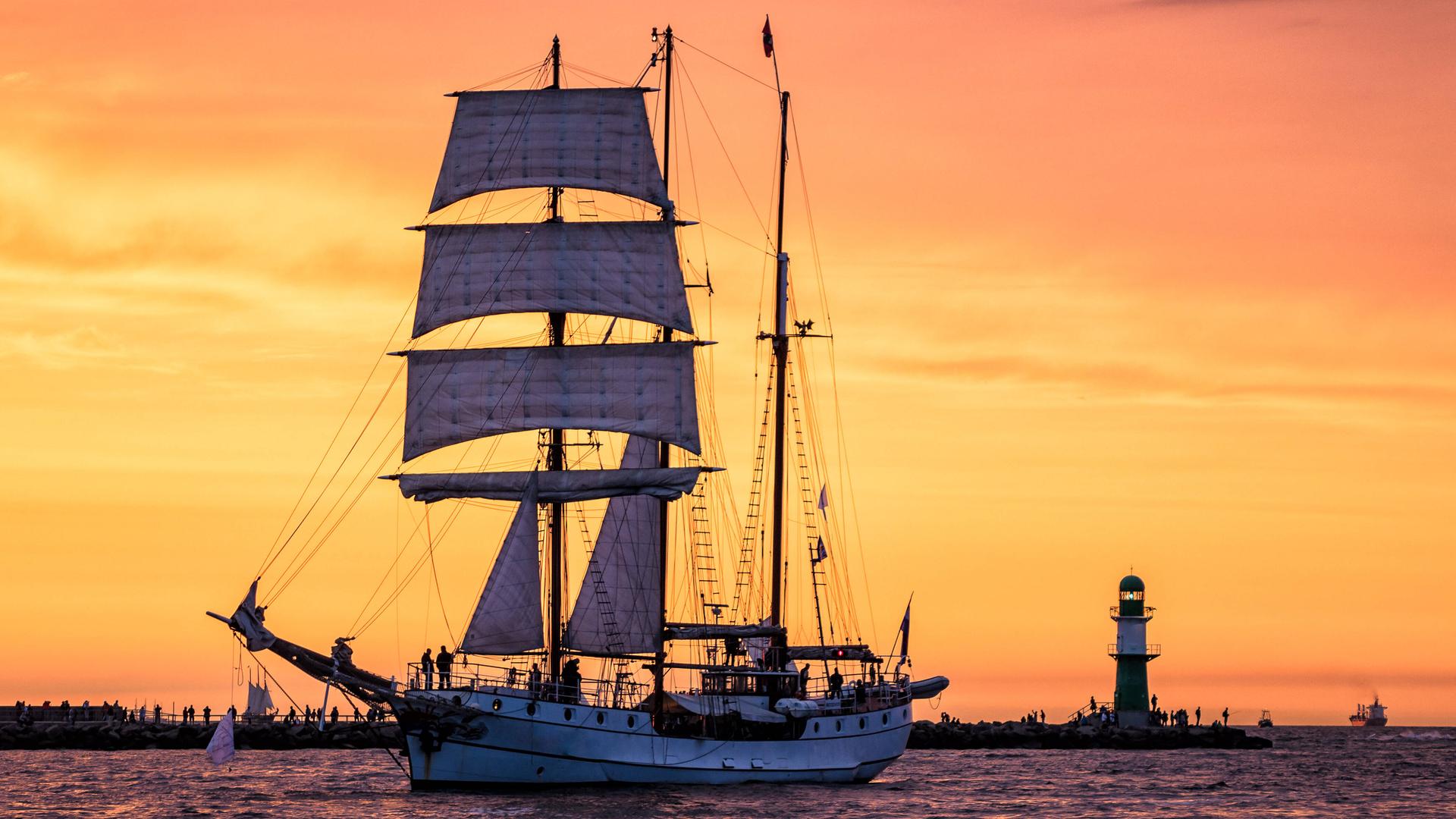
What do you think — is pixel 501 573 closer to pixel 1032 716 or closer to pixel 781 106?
pixel 781 106

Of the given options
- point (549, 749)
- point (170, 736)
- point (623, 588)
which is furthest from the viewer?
point (170, 736)

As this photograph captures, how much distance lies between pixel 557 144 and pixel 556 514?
47.7ft

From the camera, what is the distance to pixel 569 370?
77.4 metres

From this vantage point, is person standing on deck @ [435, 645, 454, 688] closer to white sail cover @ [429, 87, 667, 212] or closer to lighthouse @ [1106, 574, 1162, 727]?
white sail cover @ [429, 87, 667, 212]

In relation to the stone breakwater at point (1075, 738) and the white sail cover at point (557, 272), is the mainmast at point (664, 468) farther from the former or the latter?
the stone breakwater at point (1075, 738)

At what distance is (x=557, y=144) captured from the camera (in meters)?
77.8

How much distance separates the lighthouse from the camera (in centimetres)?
12875

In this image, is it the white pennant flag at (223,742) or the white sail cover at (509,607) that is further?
the white sail cover at (509,607)

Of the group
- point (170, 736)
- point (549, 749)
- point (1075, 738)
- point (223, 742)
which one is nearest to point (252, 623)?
point (223, 742)

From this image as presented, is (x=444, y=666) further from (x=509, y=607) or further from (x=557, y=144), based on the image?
(x=557, y=144)

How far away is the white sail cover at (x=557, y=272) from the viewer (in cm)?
7762

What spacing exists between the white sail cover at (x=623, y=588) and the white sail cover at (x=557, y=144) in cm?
1155

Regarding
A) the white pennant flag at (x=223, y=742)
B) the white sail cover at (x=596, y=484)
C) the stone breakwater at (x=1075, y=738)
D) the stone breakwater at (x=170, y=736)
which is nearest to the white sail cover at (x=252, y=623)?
the white pennant flag at (x=223, y=742)

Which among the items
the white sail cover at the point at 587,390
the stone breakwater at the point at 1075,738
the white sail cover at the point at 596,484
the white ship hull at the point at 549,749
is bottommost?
the stone breakwater at the point at 1075,738
